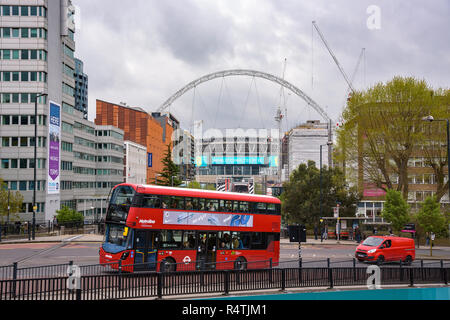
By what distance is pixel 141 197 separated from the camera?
22047 millimetres

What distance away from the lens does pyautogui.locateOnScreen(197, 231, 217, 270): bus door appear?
24141 millimetres

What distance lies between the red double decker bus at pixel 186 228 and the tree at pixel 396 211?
2180cm

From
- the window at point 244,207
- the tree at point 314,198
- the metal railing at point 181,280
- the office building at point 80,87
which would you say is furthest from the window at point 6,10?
the office building at point 80,87

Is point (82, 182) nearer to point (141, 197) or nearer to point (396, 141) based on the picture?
point (396, 141)

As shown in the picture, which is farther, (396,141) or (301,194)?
(301,194)

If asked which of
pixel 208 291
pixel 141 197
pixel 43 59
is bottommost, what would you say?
pixel 208 291

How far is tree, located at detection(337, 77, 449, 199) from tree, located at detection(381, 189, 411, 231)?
16.9ft

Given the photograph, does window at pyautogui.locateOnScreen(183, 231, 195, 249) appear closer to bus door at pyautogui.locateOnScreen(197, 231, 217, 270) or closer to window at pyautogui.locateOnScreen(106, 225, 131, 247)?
bus door at pyautogui.locateOnScreen(197, 231, 217, 270)

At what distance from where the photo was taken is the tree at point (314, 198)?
190ft

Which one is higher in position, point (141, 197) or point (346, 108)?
point (346, 108)

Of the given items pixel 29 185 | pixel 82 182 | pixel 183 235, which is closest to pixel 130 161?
pixel 82 182

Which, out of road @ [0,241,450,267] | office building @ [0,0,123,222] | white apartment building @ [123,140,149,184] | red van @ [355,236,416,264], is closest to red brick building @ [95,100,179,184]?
white apartment building @ [123,140,149,184]

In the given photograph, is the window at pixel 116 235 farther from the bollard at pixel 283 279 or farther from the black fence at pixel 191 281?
the bollard at pixel 283 279
